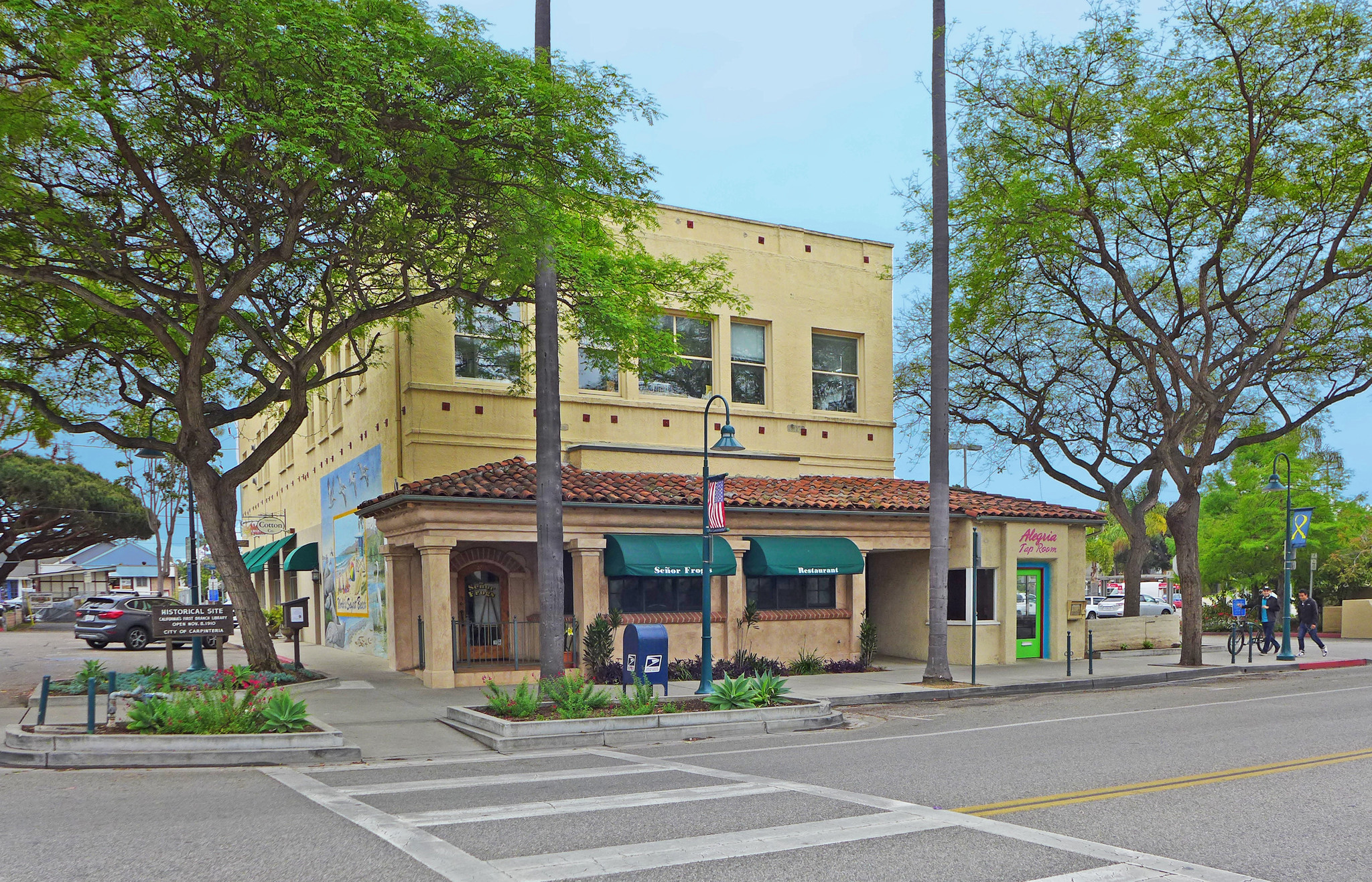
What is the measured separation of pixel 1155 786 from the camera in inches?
375

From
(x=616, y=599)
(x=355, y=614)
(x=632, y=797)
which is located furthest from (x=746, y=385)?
(x=632, y=797)

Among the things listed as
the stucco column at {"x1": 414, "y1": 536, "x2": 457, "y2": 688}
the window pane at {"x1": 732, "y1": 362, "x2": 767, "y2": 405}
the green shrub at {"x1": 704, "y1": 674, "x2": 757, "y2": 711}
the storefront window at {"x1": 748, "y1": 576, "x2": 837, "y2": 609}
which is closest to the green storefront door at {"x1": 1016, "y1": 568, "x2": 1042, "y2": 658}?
the storefront window at {"x1": 748, "y1": 576, "x2": 837, "y2": 609}

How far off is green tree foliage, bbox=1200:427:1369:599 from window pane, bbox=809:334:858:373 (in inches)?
929

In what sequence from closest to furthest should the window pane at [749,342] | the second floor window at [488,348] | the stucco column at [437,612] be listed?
the stucco column at [437,612] < the second floor window at [488,348] < the window pane at [749,342]

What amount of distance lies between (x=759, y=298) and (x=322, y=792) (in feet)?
58.0

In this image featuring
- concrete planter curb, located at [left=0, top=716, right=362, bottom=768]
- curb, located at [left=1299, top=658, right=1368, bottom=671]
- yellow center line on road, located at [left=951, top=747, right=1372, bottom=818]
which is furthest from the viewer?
curb, located at [left=1299, top=658, right=1368, bottom=671]

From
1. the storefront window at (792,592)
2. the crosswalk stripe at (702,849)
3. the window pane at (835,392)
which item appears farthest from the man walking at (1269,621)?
the crosswalk stripe at (702,849)

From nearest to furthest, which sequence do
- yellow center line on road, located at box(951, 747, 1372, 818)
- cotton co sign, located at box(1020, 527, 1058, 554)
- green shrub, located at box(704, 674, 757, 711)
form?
yellow center line on road, located at box(951, 747, 1372, 818) → green shrub, located at box(704, 674, 757, 711) → cotton co sign, located at box(1020, 527, 1058, 554)

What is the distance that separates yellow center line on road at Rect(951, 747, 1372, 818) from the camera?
8703 mm

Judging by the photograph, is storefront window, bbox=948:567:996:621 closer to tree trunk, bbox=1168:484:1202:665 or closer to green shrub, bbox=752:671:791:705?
tree trunk, bbox=1168:484:1202:665

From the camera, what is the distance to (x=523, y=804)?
9172 millimetres

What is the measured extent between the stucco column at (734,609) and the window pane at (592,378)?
4.81m

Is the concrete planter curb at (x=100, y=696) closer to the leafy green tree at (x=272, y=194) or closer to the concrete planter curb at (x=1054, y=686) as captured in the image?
the leafy green tree at (x=272, y=194)

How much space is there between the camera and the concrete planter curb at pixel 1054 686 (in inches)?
722
